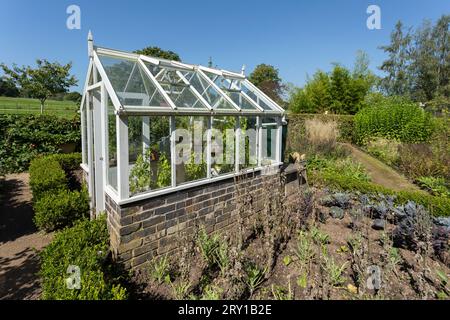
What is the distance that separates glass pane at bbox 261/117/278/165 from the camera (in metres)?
6.01

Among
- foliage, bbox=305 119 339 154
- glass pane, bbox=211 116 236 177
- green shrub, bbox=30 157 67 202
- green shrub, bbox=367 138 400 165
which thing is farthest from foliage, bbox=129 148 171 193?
green shrub, bbox=367 138 400 165

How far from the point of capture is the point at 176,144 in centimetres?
412

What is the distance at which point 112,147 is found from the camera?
4.05 meters

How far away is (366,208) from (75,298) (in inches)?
189

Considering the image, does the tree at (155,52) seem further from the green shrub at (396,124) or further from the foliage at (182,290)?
the foliage at (182,290)

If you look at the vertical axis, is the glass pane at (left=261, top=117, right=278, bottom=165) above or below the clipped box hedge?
above

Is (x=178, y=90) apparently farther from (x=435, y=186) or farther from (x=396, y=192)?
(x=435, y=186)

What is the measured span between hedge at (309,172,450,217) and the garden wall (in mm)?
2568

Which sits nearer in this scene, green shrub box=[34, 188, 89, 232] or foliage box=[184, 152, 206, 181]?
foliage box=[184, 152, 206, 181]

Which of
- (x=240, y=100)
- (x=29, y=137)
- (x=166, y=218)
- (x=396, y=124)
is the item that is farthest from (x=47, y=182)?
(x=396, y=124)

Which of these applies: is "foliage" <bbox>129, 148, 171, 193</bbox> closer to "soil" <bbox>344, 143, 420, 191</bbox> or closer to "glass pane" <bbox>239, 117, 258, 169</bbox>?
"glass pane" <bbox>239, 117, 258, 169</bbox>

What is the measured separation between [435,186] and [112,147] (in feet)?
25.9
